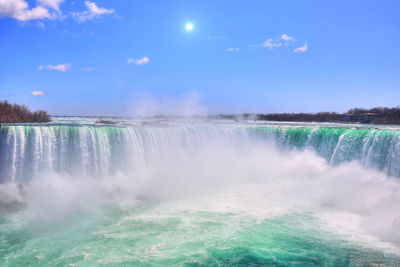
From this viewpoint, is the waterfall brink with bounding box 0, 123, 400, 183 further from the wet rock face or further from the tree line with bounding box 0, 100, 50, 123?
the tree line with bounding box 0, 100, 50, 123

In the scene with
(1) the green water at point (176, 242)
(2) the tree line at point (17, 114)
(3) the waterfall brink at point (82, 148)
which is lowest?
(1) the green water at point (176, 242)

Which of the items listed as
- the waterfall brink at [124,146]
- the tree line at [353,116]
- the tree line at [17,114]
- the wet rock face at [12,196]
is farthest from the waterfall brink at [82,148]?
the tree line at [353,116]

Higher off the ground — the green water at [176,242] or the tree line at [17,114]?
the tree line at [17,114]

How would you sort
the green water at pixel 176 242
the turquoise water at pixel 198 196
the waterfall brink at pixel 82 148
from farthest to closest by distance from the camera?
the waterfall brink at pixel 82 148, the turquoise water at pixel 198 196, the green water at pixel 176 242

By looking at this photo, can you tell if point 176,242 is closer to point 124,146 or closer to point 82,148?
point 82,148

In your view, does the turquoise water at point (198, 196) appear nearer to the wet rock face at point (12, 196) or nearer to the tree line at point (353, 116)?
the wet rock face at point (12, 196)

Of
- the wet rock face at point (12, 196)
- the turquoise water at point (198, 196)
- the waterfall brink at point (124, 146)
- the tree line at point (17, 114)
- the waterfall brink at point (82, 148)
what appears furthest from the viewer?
the tree line at point (17, 114)

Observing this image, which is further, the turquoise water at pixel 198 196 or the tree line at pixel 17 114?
the tree line at pixel 17 114

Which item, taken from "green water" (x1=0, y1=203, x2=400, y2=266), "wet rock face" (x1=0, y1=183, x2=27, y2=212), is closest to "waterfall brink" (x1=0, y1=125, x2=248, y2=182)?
"wet rock face" (x1=0, y1=183, x2=27, y2=212)
